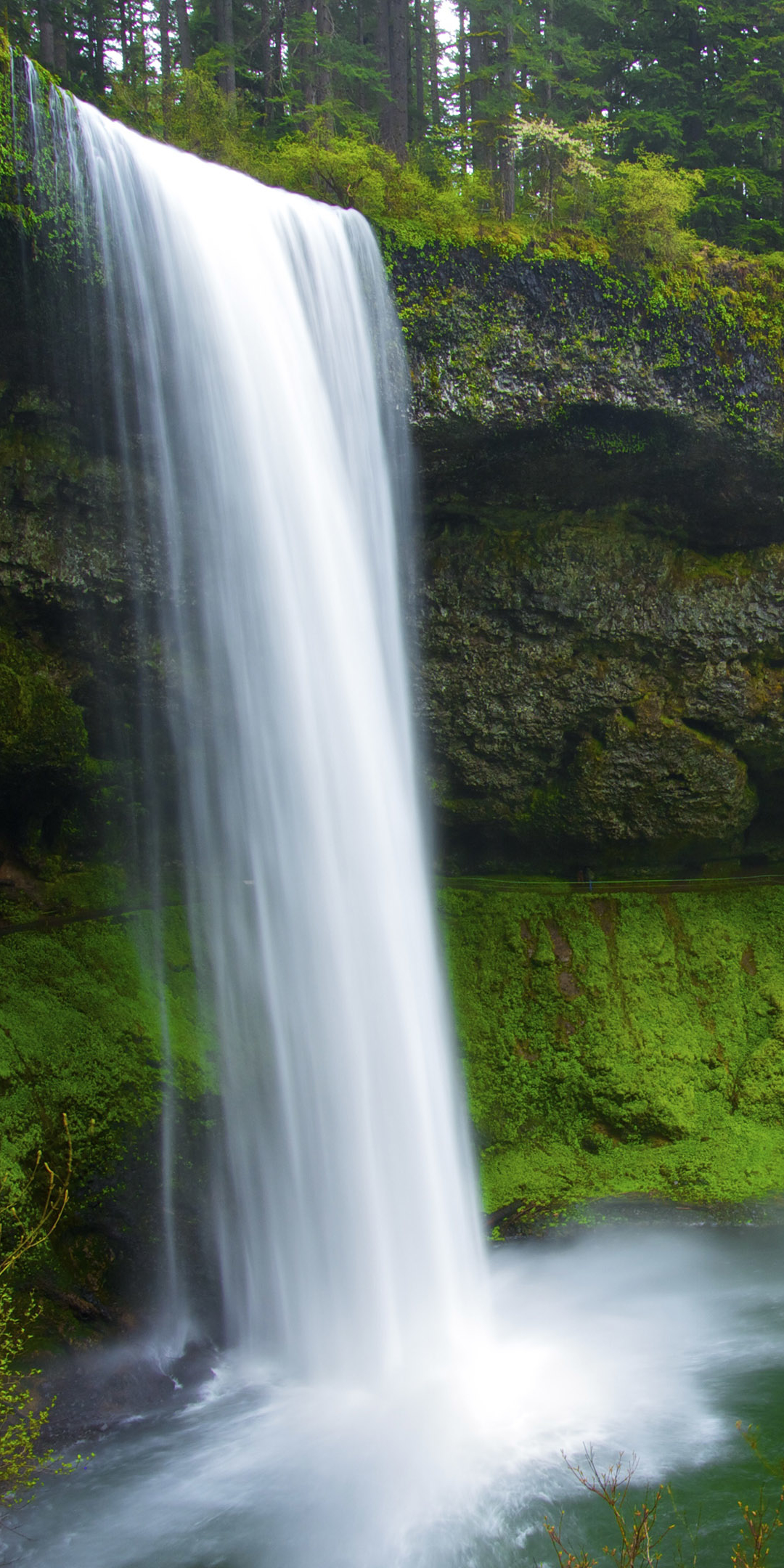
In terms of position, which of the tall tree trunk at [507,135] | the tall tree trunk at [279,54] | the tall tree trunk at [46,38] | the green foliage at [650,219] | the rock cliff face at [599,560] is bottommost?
the rock cliff face at [599,560]

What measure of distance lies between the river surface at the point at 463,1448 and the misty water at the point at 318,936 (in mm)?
41

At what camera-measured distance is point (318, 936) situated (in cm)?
956

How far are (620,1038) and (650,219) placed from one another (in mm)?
9294

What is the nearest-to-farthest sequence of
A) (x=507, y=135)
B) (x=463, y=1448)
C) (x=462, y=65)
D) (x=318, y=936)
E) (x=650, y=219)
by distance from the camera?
(x=463, y=1448) < (x=318, y=936) < (x=650, y=219) < (x=507, y=135) < (x=462, y=65)

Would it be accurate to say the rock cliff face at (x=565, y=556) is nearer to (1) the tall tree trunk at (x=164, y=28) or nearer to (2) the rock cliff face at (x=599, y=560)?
(2) the rock cliff face at (x=599, y=560)

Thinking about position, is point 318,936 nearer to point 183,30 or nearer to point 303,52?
point 303,52

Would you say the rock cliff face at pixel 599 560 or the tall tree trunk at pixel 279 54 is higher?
the tall tree trunk at pixel 279 54

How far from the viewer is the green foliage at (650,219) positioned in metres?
10.5

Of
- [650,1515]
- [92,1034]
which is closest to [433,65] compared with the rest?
[92,1034]

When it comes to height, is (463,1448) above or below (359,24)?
below

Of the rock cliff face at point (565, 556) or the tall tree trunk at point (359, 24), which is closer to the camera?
the rock cliff face at point (565, 556)

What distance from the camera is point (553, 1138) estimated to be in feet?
38.8

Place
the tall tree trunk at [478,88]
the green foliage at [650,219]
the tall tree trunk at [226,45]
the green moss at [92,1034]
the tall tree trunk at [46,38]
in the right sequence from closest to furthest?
the green moss at [92,1034] → the green foliage at [650,219] → the tall tree trunk at [478,88] → the tall tree trunk at [226,45] → the tall tree trunk at [46,38]

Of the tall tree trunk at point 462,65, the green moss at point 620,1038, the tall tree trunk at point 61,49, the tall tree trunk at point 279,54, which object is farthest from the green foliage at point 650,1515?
the tall tree trunk at point 279,54
